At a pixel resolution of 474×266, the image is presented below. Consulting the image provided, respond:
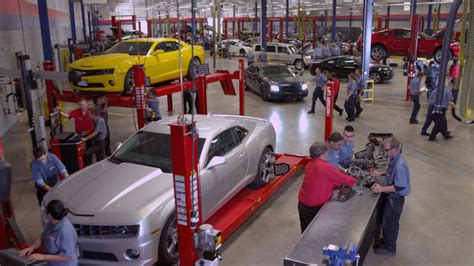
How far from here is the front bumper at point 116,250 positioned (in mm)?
4402

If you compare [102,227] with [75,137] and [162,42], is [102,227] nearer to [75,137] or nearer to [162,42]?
[75,137]

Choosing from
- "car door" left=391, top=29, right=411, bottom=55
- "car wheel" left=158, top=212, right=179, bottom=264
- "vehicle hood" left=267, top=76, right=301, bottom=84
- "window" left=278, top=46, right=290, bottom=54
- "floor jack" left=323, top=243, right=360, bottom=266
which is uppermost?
"car door" left=391, top=29, right=411, bottom=55

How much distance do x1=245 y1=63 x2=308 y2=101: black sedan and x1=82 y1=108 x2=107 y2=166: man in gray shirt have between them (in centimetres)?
808

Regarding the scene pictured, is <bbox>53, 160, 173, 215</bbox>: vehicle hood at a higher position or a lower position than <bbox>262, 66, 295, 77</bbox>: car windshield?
lower

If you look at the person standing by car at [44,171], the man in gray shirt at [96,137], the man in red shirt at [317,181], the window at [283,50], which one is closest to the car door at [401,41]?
the window at [283,50]

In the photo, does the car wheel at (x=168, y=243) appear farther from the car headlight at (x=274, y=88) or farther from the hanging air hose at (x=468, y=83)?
the car headlight at (x=274, y=88)

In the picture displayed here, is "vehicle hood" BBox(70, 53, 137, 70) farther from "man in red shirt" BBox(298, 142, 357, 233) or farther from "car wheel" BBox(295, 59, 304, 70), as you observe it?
"car wheel" BBox(295, 59, 304, 70)

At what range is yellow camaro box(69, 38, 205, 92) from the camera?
9.44 metres

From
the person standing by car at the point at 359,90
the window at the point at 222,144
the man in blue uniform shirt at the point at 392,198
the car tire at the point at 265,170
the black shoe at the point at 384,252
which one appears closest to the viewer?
the man in blue uniform shirt at the point at 392,198

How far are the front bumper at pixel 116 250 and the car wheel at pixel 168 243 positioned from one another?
11cm

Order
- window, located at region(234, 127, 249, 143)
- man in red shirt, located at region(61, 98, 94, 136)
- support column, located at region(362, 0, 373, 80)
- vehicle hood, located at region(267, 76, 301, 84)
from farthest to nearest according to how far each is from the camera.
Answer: vehicle hood, located at region(267, 76, 301, 84) < support column, located at region(362, 0, 373, 80) < man in red shirt, located at region(61, 98, 94, 136) < window, located at region(234, 127, 249, 143)

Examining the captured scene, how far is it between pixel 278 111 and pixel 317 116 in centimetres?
138

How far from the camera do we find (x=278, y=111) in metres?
13.8

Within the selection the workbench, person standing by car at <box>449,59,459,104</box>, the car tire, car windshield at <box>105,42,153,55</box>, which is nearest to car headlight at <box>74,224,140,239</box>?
the workbench
